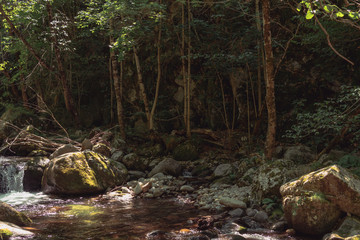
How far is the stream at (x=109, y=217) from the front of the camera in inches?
185

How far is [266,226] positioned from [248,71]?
7265 mm

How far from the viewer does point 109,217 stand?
5.71m

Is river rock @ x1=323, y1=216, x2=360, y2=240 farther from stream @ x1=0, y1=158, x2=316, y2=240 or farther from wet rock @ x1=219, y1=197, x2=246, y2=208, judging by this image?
wet rock @ x1=219, y1=197, x2=246, y2=208

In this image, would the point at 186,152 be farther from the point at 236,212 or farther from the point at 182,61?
the point at 236,212

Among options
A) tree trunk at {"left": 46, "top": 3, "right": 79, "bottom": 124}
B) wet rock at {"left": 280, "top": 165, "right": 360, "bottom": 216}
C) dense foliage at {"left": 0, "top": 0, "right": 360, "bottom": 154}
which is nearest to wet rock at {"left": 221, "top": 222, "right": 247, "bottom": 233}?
wet rock at {"left": 280, "top": 165, "right": 360, "bottom": 216}

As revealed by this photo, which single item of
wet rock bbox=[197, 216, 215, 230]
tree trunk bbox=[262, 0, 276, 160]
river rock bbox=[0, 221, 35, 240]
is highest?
tree trunk bbox=[262, 0, 276, 160]

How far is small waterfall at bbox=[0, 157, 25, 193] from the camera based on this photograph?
27.3 ft

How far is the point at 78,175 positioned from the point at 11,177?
2525 mm

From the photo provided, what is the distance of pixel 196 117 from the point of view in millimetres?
12586

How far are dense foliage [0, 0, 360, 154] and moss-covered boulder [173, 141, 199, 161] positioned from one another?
59.1 inches

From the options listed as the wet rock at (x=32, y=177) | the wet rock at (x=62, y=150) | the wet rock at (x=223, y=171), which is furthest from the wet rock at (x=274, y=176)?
the wet rock at (x=32, y=177)

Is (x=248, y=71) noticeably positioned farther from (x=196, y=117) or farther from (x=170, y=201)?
(x=170, y=201)

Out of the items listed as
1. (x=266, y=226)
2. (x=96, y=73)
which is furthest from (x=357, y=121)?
(x=96, y=73)

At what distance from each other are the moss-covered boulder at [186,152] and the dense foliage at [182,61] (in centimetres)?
150
